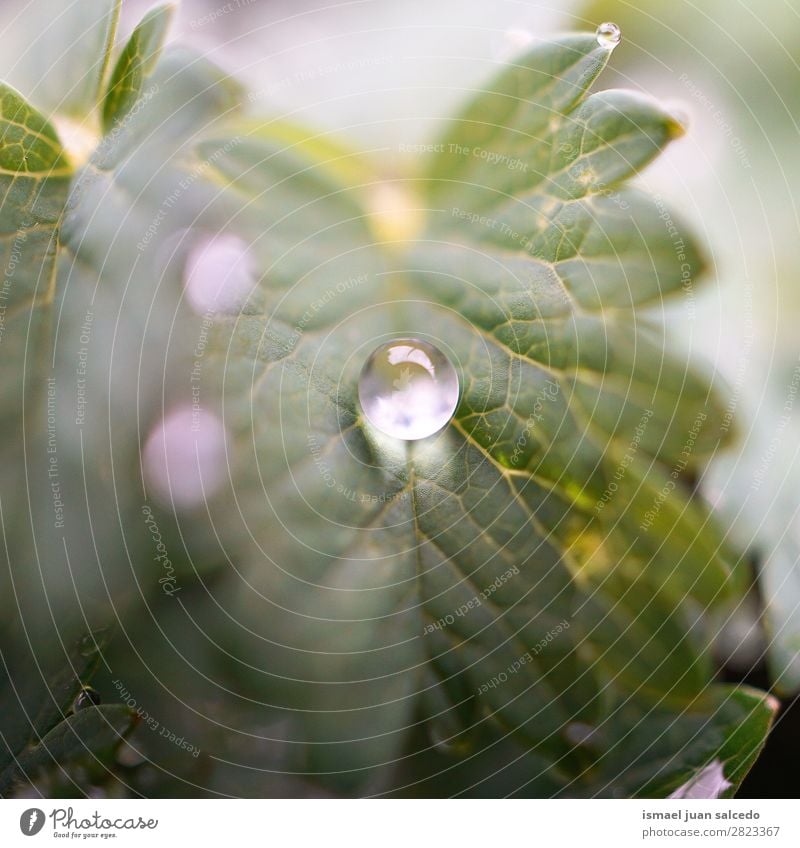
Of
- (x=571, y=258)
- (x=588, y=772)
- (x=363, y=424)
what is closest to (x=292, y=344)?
(x=363, y=424)

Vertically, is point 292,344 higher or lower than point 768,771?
higher

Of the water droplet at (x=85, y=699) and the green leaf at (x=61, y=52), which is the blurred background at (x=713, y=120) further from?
the water droplet at (x=85, y=699)

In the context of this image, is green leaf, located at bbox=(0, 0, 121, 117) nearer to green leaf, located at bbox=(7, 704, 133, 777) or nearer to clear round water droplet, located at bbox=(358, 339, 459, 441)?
clear round water droplet, located at bbox=(358, 339, 459, 441)

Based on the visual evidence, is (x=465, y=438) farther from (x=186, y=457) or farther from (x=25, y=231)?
(x=25, y=231)

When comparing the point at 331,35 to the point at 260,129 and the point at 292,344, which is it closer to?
the point at 260,129

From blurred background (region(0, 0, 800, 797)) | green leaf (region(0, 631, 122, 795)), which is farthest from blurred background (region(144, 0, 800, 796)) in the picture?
green leaf (region(0, 631, 122, 795))

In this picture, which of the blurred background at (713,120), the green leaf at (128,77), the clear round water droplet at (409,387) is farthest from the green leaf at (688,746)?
the green leaf at (128,77)
